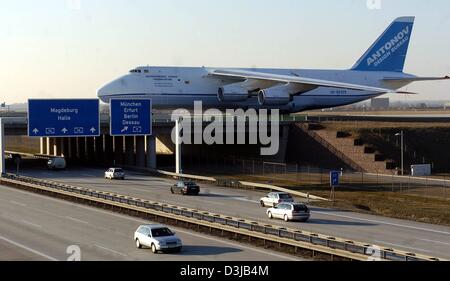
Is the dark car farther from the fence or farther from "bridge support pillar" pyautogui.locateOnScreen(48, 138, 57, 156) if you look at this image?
"bridge support pillar" pyautogui.locateOnScreen(48, 138, 57, 156)

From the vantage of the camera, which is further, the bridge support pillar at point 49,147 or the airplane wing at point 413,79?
the bridge support pillar at point 49,147

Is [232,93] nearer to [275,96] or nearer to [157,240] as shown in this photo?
[275,96]

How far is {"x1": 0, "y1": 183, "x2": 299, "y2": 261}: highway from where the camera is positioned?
82.2ft

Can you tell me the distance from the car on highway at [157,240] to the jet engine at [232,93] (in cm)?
4921

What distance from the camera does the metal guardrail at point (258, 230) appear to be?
22672 mm

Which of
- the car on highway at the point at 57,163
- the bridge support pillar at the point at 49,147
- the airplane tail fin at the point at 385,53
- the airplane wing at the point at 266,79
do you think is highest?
the airplane tail fin at the point at 385,53

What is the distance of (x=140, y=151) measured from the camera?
242 feet

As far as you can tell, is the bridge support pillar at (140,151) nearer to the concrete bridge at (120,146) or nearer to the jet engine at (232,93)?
the concrete bridge at (120,146)

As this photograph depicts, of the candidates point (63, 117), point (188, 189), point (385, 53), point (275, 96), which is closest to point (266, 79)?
point (275, 96)

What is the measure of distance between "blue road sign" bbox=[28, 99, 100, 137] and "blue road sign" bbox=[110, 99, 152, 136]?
1532 mm

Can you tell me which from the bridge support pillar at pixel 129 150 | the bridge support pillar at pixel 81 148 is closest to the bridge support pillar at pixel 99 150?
the bridge support pillar at pixel 81 148

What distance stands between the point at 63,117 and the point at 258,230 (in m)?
30.4
